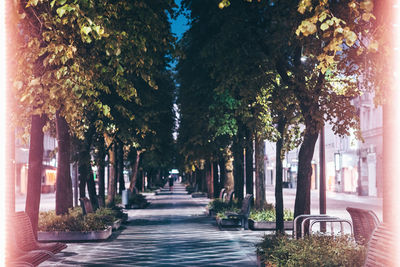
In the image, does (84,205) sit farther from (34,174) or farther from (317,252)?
(317,252)

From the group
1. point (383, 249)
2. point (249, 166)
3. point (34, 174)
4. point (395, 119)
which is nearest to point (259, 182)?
point (249, 166)

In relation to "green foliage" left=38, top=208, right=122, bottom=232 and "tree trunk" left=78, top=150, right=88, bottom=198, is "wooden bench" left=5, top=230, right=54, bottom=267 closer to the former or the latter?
"green foliage" left=38, top=208, right=122, bottom=232

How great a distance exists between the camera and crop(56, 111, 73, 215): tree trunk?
59.1 ft

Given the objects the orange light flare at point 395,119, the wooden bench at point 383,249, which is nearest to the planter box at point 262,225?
the orange light flare at point 395,119

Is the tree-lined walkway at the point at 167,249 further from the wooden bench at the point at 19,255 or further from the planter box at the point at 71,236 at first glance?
the wooden bench at the point at 19,255

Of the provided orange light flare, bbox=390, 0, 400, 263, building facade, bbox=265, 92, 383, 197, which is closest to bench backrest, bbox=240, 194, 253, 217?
orange light flare, bbox=390, 0, 400, 263

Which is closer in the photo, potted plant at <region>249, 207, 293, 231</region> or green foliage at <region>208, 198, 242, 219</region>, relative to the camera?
potted plant at <region>249, 207, 293, 231</region>

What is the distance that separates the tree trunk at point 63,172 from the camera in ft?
59.1

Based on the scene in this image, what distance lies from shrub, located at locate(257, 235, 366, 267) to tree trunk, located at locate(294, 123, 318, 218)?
6.65 feet

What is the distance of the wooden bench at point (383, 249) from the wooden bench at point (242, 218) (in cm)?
1251

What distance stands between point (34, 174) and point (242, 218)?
8250mm

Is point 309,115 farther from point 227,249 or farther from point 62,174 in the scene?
point 62,174

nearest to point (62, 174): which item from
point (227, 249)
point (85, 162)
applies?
point (85, 162)

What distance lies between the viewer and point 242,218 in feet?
64.4
